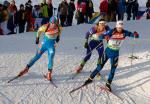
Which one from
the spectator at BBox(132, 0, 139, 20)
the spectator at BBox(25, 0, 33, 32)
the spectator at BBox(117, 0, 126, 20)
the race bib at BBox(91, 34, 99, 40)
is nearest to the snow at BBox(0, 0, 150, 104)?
the spectator at BBox(25, 0, 33, 32)

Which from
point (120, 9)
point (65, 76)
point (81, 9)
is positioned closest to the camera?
point (65, 76)

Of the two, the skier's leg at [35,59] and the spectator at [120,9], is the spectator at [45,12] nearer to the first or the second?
the spectator at [120,9]

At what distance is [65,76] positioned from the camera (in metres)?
15.7

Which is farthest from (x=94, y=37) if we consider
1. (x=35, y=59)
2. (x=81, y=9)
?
(x=81, y=9)

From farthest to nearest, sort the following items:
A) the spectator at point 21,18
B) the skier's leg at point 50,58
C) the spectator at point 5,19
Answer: the spectator at point 21,18, the spectator at point 5,19, the skier's leg at point 50,58

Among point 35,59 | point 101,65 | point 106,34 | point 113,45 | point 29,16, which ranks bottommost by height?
point 101,65

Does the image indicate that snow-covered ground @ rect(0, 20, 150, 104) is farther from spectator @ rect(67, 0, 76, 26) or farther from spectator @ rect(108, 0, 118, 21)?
spectator @ rect(108, 0, 118, 21)

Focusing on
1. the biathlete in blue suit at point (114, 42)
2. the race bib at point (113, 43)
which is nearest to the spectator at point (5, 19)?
the biathlete in blue suit at point (114, 42)

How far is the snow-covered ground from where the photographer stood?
1373cm

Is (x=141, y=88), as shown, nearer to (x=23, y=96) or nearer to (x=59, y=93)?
(x=59, y=93)

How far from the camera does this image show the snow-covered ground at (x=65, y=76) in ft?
45.1

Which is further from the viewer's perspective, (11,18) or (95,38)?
(11,18)

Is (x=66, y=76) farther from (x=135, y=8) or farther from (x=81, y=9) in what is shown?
(x=135, y=8)

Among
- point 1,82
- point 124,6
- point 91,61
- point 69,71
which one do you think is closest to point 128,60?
point 91,61
